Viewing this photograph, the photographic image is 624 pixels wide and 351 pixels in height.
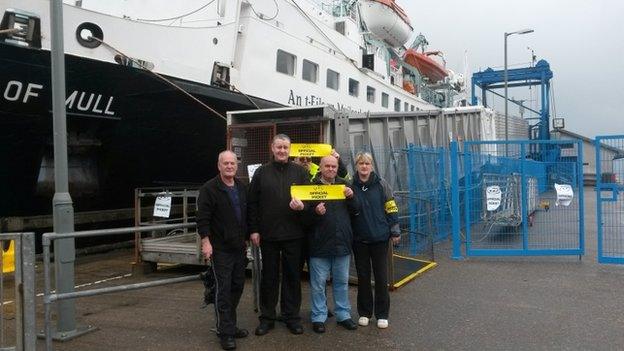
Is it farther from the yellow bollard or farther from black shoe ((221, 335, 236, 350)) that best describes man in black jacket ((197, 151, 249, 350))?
the yellow bollard

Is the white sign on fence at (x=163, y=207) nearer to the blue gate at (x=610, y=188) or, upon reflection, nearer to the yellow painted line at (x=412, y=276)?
the yellow painted line at (x=412, y=276)

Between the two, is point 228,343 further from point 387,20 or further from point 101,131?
point 387,20

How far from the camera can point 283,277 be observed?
522 cm

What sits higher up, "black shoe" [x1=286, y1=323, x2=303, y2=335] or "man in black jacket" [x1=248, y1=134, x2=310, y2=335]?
"man in black jacket" [x1=248, y1=134, x2=310, y2=335]

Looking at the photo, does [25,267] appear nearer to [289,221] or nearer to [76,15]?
[289,221]

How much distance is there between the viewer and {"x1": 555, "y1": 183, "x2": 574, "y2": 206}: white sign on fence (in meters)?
8.39

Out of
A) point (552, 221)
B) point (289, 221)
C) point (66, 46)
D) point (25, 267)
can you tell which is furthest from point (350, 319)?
point (66, 46)

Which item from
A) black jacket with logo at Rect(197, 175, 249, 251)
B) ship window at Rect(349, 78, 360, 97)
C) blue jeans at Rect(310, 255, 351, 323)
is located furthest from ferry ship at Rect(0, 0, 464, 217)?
blue jeans at Rect(310, 255, 351, 323)

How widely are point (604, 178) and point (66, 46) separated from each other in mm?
8686

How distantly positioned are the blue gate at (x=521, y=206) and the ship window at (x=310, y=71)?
5744mm

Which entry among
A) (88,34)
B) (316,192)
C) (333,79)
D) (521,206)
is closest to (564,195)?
(521,206)

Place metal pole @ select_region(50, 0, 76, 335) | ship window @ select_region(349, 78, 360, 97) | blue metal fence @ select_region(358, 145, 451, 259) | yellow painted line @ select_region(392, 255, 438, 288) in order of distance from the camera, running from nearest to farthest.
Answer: metal pole @ select_region(50, 0, 76, 335) → yellow painted line @ select_region(392, 255, 438, 288) → blue metal fence @ select_region(358, 145, 451, 259) → ship window @ select_region(349, 78, 360, 97)

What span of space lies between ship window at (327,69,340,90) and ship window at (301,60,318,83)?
0.73m

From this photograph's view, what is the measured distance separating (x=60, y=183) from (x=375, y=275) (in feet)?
10.1
